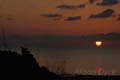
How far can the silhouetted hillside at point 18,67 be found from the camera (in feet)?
242

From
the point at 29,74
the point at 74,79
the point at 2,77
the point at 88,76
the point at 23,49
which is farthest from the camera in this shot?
the point at 88,76

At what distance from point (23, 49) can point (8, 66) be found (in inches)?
447

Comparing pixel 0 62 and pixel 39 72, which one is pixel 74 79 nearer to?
pixel 39 72

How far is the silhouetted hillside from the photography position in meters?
73.8

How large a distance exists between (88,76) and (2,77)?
6777 cm

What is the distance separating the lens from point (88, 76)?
13738 cm

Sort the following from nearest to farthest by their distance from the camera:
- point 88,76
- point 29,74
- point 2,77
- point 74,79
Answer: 1. point 2,77
2. point 29,74
3. point 74,79
4. point 88,76

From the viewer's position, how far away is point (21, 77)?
75.2 metres

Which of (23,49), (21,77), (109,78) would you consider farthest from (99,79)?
(21,77)

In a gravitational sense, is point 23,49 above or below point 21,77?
above

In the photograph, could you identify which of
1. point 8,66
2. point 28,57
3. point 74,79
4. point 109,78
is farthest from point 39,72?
point 109,78

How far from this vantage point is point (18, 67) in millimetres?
75938

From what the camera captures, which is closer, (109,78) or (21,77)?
(21,77)

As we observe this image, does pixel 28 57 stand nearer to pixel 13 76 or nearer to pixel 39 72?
pixel 39 72
